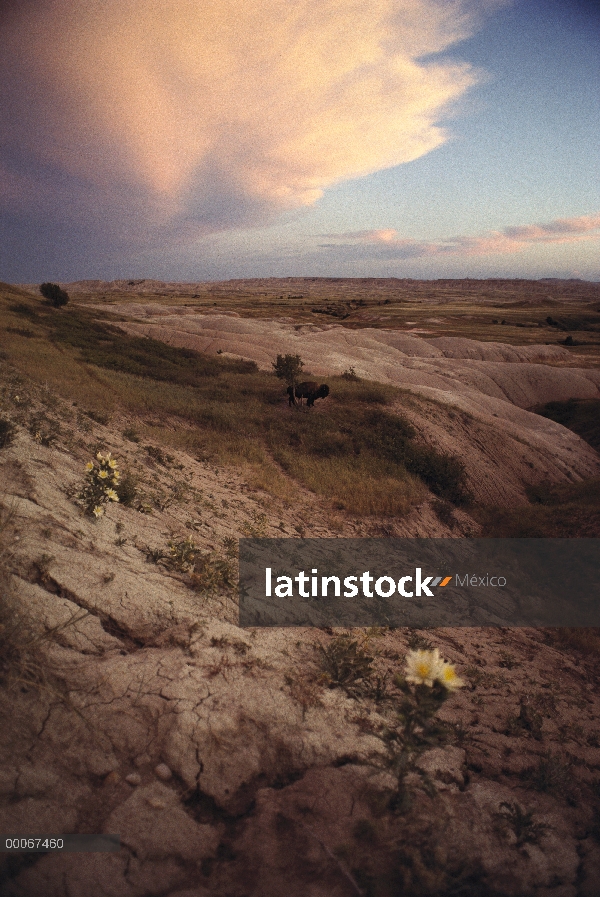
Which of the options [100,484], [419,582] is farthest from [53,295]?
[419,582]

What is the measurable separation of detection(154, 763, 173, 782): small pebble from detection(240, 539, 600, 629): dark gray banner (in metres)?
1.81

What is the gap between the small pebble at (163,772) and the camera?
2.62m

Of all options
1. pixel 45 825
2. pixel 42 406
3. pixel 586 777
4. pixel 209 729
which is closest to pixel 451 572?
pixel 586 777

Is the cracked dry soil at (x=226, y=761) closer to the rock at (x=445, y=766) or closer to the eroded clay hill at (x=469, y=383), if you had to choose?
the rock at (x=445, y=766)

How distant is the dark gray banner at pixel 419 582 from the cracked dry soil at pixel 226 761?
919 mm

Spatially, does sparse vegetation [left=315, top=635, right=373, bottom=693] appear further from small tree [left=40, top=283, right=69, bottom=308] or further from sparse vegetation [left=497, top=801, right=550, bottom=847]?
small tree [left=40, top=283, right=69, bottom=308]

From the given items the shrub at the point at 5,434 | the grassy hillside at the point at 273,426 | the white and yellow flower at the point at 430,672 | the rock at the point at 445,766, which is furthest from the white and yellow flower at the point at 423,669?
the grassy hillside at the point at 273,426

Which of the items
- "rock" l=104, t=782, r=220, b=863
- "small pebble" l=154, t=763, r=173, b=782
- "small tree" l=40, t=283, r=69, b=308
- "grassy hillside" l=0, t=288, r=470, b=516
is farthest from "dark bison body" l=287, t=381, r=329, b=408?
"small tree" l=40, t=283, r=69, b=308

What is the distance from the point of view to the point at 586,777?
3.79 m

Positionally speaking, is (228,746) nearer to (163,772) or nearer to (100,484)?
(163,772)

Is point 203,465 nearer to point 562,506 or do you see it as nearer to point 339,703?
point 339,703

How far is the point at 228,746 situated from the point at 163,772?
17.6 inches

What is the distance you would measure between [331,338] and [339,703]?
4449 centimetres

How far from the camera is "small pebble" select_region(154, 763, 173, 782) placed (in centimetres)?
262
